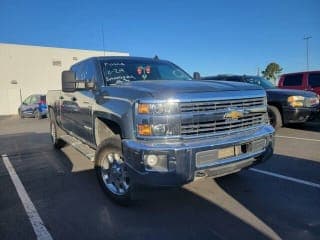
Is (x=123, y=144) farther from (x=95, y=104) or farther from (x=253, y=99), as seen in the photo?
(x=253, y=99)

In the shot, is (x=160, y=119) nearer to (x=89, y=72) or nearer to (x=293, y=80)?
(x=89, y=72)

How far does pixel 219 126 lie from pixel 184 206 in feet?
3.79

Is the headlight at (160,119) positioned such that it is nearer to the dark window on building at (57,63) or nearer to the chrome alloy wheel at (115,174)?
the chrome alloy wheel at (115,174)

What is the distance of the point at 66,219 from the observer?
3861 millimetres

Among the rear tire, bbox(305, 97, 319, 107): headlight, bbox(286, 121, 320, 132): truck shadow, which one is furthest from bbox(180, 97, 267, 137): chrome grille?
bbox(286, 121, 320, 132): truck shadow

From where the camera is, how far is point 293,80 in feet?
40.9

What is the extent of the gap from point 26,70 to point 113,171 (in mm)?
29611

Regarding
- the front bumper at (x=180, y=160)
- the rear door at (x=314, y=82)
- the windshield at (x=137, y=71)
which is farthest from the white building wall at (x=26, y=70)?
the front bumper at (x=180, y=160)

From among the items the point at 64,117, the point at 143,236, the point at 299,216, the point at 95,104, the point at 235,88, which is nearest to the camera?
the point at 143,236

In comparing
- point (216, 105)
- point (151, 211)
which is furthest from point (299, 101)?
point (151, 211)

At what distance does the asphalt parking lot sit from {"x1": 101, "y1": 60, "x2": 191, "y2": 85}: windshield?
5.77 feet

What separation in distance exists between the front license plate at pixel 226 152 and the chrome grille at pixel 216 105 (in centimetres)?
49

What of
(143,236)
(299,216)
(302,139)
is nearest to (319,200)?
(299,216)

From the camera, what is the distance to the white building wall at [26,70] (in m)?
29.4
